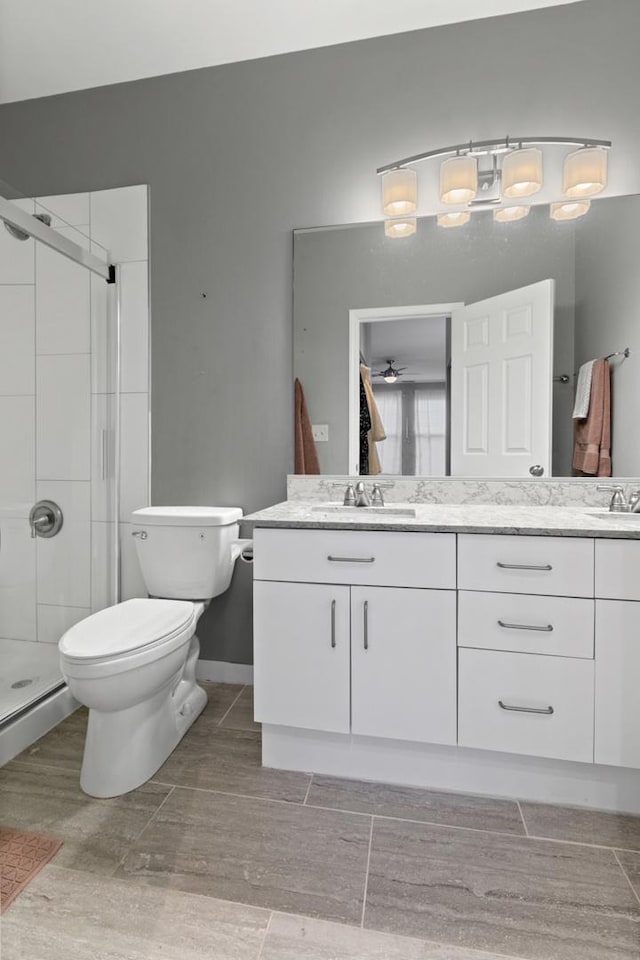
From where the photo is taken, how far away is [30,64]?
210 centimetres

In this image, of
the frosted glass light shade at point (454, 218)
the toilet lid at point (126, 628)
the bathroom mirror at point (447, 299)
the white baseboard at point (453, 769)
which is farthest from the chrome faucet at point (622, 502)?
the toilet lid at point (126, 628)

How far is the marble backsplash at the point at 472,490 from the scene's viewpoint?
1800mm

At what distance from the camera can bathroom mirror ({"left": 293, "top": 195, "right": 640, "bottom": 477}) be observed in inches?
69.7

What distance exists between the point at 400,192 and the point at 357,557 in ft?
4.69

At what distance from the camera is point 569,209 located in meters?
1.79

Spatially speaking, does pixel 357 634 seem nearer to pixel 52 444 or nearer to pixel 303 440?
pixel 303 440

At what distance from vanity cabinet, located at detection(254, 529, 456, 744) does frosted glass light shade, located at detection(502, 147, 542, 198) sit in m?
1.36

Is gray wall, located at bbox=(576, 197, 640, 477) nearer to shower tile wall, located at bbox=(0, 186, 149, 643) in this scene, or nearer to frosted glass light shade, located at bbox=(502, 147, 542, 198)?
frosted glass light shade, located at bbox=(502, 147, 542, 198)

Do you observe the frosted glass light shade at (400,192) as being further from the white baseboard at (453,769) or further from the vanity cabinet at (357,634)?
the white baseboard at (453,769)

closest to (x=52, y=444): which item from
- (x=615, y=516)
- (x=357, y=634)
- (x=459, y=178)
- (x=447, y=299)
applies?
(x=357, y=634)

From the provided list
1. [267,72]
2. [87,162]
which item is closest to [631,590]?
[267,72]


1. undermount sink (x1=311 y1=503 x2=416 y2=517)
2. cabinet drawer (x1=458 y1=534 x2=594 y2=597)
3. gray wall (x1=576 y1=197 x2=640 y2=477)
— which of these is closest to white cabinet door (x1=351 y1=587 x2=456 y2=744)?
cabinet drawer (x1=458 y1=534 x2=594 y2=597)

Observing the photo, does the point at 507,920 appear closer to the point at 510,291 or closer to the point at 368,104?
the point at 510,291

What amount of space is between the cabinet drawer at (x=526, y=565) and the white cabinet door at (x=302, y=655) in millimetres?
384
